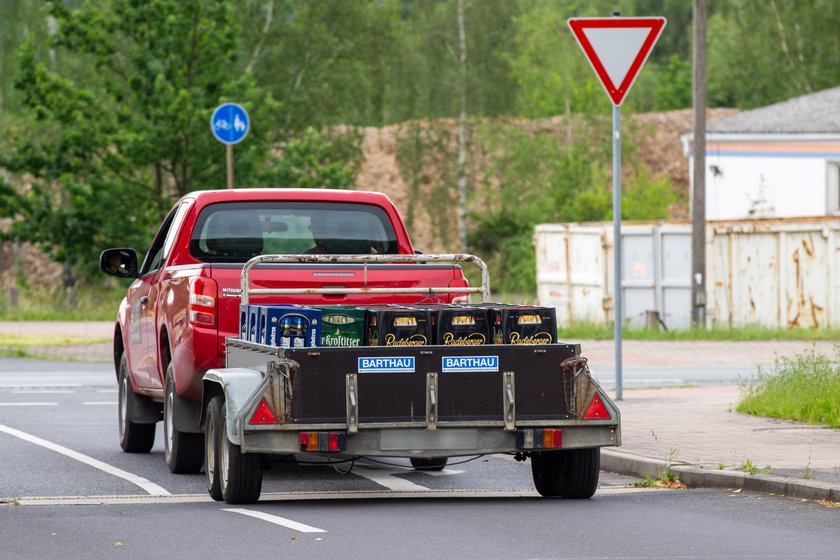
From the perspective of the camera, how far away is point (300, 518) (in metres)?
9.79

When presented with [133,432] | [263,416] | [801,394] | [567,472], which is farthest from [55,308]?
[263,416]

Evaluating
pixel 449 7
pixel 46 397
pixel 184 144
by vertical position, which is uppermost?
pixel 449 7

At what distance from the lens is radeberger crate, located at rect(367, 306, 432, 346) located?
10.1 metres

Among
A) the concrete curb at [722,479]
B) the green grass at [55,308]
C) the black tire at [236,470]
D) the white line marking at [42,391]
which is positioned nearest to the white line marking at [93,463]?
the black tire at [236,470]

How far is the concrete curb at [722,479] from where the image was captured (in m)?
10.3

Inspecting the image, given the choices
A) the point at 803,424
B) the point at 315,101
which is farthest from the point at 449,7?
the point at 803,424

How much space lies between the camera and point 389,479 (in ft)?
40.0

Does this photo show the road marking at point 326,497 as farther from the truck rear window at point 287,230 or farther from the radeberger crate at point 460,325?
the truck rear window at point 287,230

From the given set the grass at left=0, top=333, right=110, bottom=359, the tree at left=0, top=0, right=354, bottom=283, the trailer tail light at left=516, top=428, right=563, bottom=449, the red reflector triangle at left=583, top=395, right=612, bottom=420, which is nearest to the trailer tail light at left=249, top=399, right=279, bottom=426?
the trailer tail light at left=516, top=428, right=563, bottom=449

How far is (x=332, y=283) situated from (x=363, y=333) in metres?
1.31

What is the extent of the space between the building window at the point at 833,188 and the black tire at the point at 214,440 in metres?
31.5

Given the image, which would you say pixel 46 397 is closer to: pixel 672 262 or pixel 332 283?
pixel 332 283

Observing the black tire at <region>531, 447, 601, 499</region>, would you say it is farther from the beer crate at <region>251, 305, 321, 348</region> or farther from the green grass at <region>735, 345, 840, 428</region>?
the green grass at <region>735, 345, 840, 428</region>

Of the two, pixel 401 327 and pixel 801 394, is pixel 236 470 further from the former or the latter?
pixel 801 394
